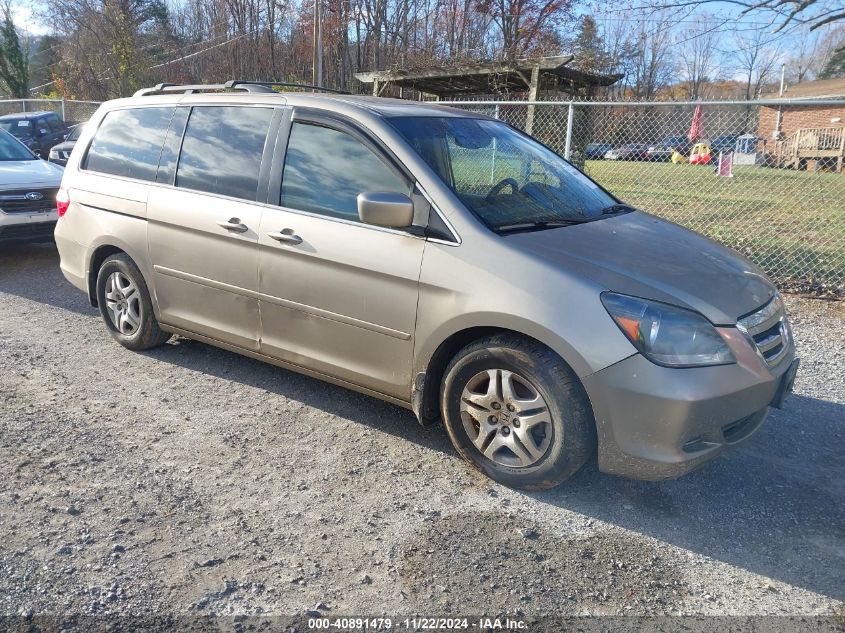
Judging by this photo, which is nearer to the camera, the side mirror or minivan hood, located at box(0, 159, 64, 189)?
the side mirror

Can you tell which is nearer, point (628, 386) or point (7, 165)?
point (628, 386)

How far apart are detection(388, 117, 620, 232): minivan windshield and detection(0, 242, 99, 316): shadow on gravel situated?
3871 millimetres

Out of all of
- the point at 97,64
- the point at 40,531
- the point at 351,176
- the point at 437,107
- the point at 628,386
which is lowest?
the point at 40,531

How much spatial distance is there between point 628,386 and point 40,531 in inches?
101

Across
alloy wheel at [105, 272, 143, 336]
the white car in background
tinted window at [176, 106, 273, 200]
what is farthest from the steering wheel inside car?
the white car in background

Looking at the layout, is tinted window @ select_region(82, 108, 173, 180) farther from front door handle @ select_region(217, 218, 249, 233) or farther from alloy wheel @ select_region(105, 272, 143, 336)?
front door handle @ select_region(217, 218, 249, 233)

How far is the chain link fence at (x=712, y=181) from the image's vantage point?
801 cm

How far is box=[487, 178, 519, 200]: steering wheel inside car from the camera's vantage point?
12.5ft

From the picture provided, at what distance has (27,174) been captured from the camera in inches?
325

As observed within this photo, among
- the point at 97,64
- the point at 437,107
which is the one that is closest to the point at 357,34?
the point at 97,64

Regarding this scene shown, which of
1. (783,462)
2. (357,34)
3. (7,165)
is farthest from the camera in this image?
(357,34)

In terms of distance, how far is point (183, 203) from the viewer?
14.5 ft

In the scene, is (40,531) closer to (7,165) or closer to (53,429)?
(53,429)

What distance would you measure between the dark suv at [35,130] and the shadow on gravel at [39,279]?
10.2 meters
